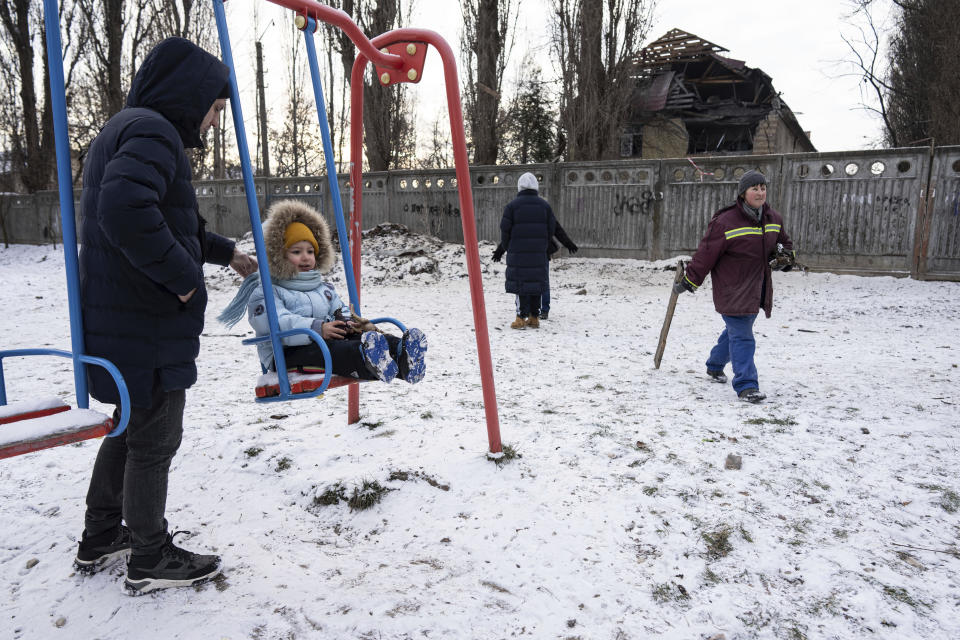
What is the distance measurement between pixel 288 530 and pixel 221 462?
87cm

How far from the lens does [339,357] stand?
2.45m

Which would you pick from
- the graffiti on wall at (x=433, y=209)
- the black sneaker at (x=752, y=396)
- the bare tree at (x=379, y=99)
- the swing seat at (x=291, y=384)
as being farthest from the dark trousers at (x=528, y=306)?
the bare tree at (x=379, y=99)

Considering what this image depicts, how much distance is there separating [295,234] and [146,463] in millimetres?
1159

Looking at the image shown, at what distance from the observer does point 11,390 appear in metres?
4.57

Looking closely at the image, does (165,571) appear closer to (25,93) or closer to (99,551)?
(99,551)

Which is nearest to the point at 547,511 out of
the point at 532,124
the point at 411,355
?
the point at 411,355

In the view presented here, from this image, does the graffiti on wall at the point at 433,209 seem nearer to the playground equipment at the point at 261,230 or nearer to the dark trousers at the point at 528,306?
the dark trousers at the point at 528,306

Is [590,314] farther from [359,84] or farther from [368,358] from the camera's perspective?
[368,358]

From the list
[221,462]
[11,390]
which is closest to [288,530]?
[221,462]

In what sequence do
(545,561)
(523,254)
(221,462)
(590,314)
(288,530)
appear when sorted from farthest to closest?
(590,314)
(523,254)
(221,462)
(288,530)
(545,561)

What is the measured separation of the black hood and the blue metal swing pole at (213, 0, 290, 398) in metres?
0.11

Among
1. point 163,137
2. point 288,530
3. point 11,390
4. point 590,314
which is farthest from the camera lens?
point 590,314

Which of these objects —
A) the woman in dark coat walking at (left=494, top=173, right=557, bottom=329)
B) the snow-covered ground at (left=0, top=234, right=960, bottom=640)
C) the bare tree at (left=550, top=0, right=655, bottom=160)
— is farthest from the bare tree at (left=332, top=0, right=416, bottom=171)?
the snow-covered ground at (left=0, top=234, right=960, bottom=640)

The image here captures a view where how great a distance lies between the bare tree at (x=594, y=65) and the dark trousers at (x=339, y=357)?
40.1 feet
